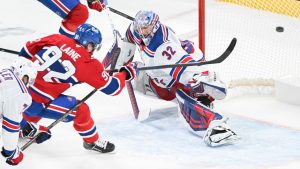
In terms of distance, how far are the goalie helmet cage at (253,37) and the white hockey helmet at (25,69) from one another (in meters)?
1.61

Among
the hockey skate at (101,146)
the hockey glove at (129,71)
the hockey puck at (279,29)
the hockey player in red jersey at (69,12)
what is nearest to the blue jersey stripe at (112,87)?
the hockey glove at (129,71)

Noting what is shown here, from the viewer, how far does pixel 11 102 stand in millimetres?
4254

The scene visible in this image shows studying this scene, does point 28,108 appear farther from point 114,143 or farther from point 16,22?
point 16,22

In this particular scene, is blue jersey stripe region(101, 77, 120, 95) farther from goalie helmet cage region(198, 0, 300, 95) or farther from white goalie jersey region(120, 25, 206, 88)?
goalie helmet cage region(198, 0, 300, 95)

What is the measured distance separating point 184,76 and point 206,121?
0.90 ft

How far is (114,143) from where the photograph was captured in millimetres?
4977

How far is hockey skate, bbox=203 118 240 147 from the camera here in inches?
193

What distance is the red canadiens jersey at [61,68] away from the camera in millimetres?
4609

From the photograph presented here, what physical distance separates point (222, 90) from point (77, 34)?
0.91 meters

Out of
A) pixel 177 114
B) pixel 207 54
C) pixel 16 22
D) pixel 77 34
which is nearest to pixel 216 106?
pixel 177 114

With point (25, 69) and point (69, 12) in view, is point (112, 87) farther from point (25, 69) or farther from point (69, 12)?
point (69, 12)

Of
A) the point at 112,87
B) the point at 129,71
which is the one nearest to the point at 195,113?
the point at 129,71

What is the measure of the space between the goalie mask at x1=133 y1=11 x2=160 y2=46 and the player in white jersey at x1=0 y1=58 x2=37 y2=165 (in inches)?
35.3

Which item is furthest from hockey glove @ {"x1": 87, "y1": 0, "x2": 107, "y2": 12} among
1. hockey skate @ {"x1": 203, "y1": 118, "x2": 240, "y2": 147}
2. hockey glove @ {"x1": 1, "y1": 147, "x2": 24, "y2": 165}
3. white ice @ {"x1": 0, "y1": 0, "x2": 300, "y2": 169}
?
hockey glove @ {"x1": 1, "y1": 147, "x2": 24, "y2": 165}
